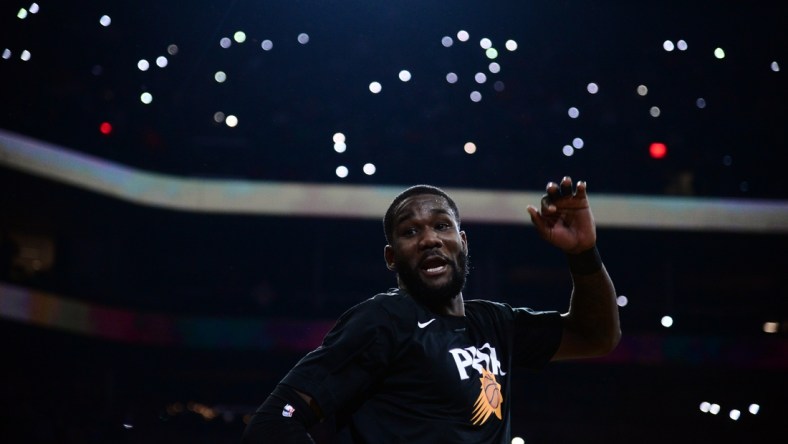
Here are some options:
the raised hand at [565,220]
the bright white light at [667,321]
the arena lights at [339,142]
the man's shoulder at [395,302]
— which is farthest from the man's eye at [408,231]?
the bright white light at [667,321]

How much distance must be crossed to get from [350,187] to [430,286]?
437 centimetres

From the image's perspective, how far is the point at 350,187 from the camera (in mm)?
6148

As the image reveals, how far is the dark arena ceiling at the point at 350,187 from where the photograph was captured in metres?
5.24

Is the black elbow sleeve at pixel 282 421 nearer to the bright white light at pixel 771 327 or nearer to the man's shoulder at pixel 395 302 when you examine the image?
the man's shoulder at pixel 395 302

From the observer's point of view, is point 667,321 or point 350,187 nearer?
point 350,187

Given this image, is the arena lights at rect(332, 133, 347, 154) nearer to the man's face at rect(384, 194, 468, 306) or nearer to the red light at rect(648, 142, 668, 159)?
the red light at rect(648, 142, 668, 159)

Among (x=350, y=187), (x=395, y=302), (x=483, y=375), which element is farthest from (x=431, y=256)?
(x=350, y=187)

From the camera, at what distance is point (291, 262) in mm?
6449

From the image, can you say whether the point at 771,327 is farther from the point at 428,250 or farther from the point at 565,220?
the point at 428,250

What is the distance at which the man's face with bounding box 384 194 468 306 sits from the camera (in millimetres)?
1823

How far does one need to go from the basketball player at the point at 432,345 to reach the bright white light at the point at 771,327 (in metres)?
4.85

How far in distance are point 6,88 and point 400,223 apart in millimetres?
4375

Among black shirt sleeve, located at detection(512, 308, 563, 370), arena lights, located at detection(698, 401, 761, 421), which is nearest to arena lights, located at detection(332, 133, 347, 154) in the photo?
arena lights, located at detection(698, 401, 761, 421)

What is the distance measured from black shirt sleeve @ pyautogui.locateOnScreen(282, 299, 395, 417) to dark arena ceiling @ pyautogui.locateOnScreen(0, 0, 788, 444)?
368 centimetres
